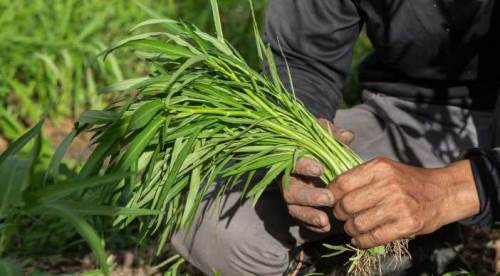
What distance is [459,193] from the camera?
2.26 meters

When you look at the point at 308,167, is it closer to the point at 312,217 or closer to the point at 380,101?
the point at 312,217

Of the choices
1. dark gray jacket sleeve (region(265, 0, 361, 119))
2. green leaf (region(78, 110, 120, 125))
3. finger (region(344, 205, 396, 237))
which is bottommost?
finger (region(344, 205, 396, 237))

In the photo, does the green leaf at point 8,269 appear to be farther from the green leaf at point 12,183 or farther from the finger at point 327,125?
the finger at point 327,125

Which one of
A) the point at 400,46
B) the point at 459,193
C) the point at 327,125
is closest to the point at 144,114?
the point at 327,125

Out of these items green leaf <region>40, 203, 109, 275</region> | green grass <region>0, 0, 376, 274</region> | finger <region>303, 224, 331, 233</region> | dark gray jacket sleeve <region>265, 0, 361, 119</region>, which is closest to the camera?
green leaf <region>40, 203, 109, 275</region>

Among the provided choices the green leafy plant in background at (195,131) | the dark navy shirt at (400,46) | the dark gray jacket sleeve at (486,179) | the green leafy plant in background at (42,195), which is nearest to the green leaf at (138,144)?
the green leafy plant in background at (195,131)

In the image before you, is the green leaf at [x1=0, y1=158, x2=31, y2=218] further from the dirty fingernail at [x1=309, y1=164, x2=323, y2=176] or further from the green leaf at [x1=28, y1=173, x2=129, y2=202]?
the dirty fingernail at [x1=309, y1=164, x2=323, y2=176]

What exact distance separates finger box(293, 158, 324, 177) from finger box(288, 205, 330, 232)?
0.08 metres

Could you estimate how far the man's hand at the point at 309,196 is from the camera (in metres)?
2.22

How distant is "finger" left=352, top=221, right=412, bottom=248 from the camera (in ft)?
7.18

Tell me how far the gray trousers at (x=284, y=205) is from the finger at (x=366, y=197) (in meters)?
0.34

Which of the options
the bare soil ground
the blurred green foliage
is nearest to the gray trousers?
the blurred green foliage

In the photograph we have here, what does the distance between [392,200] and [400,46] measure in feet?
2.04

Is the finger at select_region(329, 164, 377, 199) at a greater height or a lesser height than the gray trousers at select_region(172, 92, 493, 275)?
greater
